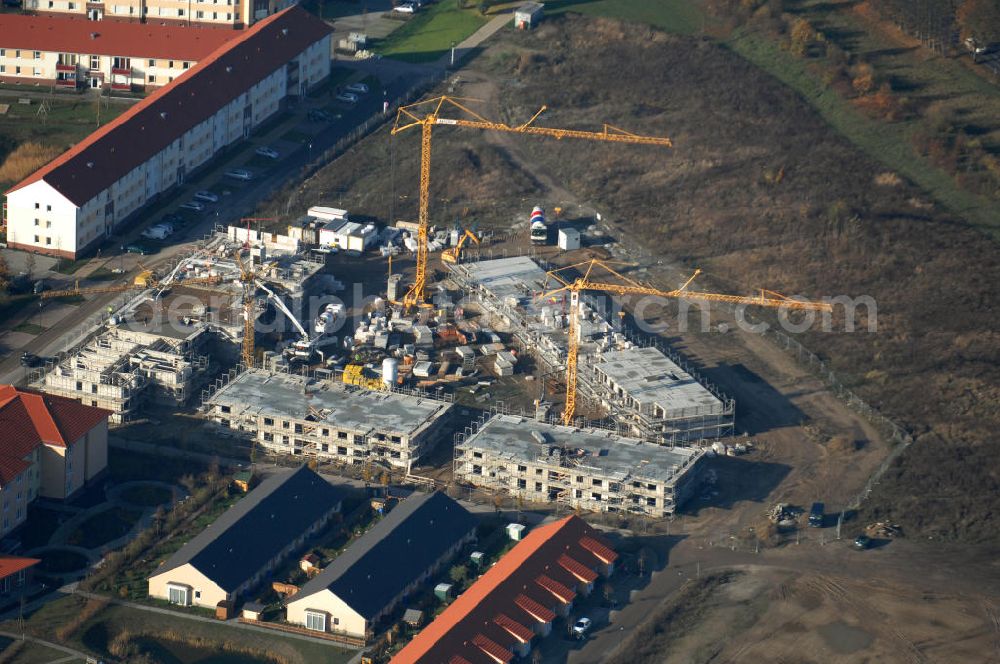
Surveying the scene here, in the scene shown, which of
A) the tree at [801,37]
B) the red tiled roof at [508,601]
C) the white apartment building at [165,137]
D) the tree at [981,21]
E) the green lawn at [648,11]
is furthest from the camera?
the green lawn at [648,11]

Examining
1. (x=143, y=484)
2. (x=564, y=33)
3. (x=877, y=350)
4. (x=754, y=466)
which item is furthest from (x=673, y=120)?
(x=143, y=484)

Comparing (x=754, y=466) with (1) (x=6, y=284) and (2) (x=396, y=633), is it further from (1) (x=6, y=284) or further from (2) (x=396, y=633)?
(1) (x=6, y=284)

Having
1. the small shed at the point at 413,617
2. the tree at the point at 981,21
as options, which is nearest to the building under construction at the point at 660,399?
the small shed at the point at 413,617

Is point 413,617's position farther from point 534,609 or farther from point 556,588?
point 556,588

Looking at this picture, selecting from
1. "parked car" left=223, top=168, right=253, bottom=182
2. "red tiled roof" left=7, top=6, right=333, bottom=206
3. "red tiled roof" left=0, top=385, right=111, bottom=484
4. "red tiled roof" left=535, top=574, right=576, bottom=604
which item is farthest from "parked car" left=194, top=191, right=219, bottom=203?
"red tiled roof" left=535, top=574, right=576, bottom=604

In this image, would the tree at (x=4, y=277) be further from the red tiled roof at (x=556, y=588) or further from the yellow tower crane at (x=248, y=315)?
the red tiled roof at (x=556, y=588)

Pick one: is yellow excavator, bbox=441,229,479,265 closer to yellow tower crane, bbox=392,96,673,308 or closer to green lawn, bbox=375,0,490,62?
yellow tower crane, bbox=392,96,673,308
